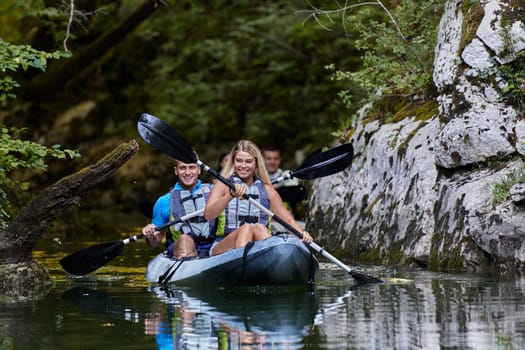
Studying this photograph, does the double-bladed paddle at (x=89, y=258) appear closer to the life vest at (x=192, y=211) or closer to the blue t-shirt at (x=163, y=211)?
A: the life vest at (x=192, y=211)

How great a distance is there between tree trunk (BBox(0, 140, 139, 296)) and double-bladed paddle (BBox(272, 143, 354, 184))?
237 cm

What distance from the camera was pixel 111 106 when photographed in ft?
75.1

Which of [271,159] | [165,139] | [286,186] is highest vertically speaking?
[271,159]

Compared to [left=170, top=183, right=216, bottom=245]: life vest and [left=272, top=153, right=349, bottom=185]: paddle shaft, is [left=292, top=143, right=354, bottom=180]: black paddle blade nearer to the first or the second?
[left=272, top=153, right=349, bottom=185]: paddle shaft

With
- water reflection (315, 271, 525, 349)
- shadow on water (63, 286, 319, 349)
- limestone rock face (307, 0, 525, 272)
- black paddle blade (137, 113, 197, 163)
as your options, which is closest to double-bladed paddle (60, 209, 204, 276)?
black paddle blade (137, 113, 197, 163)

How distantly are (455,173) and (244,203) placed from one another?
2078mm

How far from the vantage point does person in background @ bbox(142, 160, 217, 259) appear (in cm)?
972

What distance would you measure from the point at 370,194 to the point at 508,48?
2.44 meters

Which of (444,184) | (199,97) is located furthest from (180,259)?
(199,97)

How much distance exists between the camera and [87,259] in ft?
31.7

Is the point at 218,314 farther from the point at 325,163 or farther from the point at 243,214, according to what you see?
the point at 325,163

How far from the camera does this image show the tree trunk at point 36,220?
802 cm

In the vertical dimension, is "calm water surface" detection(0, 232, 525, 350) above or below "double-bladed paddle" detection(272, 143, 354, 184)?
below

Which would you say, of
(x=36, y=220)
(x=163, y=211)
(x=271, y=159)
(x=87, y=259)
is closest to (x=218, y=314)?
(x=36, y=220)
